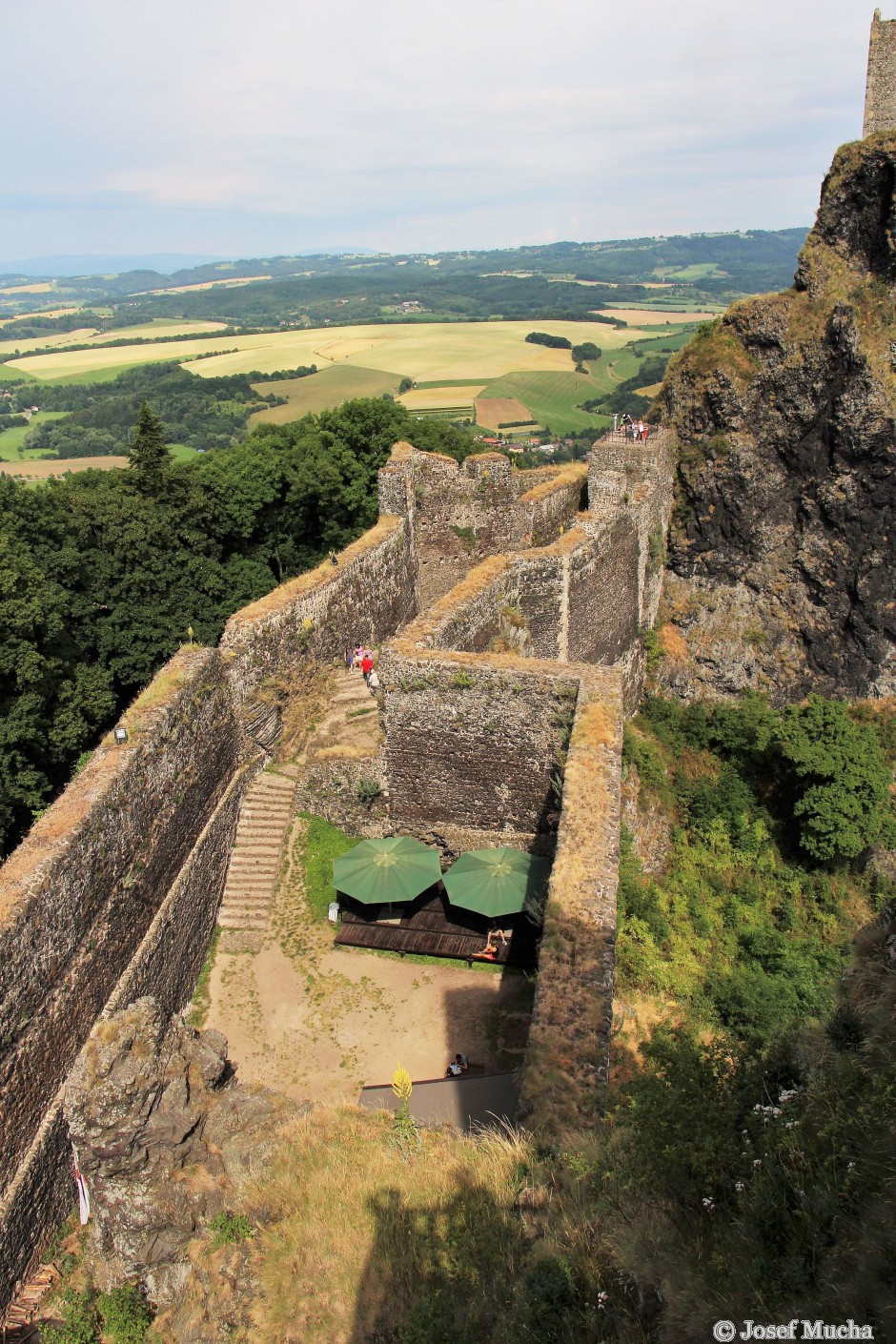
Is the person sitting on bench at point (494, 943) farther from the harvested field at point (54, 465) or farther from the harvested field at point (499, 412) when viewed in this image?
the harvested field at point (499, 412)

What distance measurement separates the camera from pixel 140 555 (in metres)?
20.0

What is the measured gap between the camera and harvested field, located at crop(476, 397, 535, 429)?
79312 millimetres

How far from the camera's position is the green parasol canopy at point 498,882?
9359mm

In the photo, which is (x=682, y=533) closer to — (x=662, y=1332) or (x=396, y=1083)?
(x=396, y=1083)

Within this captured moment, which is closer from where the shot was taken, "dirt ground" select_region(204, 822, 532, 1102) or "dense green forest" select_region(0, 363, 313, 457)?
"dirt ground" select_region(204, 822, 532, 1102)

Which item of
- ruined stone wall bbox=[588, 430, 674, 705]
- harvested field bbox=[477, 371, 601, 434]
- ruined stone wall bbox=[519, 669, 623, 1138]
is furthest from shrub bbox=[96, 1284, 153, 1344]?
harvested field bbox=[477, 371, 601, 434]

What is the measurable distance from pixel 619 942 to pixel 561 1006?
17.1ft

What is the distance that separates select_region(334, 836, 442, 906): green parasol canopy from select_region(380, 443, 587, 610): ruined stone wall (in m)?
9.32

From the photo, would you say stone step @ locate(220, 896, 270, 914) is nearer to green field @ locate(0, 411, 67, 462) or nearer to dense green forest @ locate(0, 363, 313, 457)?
dense green forest @ locate(0, 363, 313, 457)

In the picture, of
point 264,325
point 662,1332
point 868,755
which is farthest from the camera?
point 264,325

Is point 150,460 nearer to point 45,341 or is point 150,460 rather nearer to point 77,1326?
point 77,1326

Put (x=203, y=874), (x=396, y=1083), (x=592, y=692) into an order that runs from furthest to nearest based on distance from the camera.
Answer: (x=203, y=874) → (x=592, y=692) → (x=396, y=1083)

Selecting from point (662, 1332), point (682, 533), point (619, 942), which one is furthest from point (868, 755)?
point (662, 1332)

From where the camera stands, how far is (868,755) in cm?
1848
